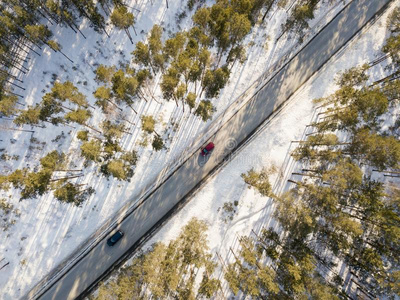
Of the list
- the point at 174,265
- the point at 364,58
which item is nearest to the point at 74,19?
the point at 174,265

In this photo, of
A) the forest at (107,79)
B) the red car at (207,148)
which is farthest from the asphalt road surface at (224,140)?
the forest at (107,79)

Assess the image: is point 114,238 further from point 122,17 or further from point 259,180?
point 122,17

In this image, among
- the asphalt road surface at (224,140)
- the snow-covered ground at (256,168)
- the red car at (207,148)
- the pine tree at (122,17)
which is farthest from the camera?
the snow-covered ground at (256,168)

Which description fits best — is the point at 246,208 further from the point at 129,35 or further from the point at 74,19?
the point at 74,19

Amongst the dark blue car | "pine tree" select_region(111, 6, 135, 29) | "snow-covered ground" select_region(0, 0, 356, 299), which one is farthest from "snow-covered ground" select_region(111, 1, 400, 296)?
"pine tree" select_region(111, 6, 135, 29)

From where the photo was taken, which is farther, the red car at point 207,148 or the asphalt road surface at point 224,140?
the red car at point 207,148

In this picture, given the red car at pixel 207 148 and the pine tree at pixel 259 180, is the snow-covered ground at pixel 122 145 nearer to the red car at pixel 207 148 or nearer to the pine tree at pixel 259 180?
the pine tree at pixel 259 180

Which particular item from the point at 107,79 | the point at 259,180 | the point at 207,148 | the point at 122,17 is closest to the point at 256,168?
the point at 259,180
